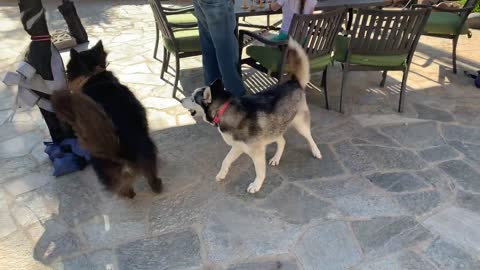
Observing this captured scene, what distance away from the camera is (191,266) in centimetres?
232

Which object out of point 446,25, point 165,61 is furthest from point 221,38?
point 446,25

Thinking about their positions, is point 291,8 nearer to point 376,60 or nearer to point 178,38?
point 376,60

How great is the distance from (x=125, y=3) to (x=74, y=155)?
18.2 ft

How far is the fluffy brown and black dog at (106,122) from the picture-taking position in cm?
218

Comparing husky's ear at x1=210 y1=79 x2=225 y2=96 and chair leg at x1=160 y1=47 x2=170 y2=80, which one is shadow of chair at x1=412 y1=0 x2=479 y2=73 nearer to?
chair leg at x1=160 y1=47 x2=170 y2=80

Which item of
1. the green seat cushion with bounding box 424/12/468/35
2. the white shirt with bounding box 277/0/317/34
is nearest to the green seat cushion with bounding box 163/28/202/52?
the white shirt with bounding box 277/0/317/34

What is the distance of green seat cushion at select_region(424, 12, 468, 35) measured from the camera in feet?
15.5

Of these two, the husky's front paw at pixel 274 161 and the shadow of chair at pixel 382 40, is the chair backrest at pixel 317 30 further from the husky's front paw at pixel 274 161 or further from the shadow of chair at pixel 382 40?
the husky's front paw at pixel 274 161

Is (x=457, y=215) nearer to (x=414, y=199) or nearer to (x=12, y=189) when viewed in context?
(x=414, y=199)

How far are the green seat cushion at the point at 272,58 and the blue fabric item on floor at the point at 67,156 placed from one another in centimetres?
197

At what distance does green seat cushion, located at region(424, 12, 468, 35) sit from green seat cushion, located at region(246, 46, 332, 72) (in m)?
1.92

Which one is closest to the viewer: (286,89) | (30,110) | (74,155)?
(286,89)

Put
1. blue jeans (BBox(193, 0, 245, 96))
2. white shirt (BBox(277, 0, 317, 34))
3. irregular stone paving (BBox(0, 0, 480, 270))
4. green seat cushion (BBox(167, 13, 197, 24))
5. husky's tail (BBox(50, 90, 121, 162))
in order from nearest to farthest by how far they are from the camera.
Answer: husky's tail (BBox(50, 90, 121, 162))
irregular stone paving (BBox(0, 0, 480, 270))
blue jeans (BBox(193, 0, 245, 96))
white shirt (BBox(277, 0, 317, 34))
green seat cushion (BBox(167, 13, 197, 24))

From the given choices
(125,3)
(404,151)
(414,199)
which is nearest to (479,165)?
(404,151)
